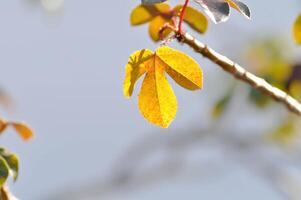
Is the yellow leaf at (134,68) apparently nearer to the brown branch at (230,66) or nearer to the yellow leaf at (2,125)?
the brown branch at (230,66)

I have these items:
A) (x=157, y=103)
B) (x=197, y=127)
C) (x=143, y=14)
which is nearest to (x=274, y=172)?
(x=197, y=127)

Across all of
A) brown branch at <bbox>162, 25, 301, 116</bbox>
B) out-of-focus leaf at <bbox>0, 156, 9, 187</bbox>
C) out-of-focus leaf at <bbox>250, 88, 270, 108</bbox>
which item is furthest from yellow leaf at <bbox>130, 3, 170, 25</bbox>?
out-of-focus leaf at <bbox>250, 88, 270, 108</bbox>

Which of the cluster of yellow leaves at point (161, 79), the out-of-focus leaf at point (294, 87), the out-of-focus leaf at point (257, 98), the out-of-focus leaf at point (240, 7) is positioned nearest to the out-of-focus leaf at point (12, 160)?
the cluster of yellow leaves at point (161, 79)

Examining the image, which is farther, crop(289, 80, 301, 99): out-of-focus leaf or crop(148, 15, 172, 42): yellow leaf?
crop(289, 80, 301, 99): out-of-focus leaf

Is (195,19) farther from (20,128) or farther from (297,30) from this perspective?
(20,128)

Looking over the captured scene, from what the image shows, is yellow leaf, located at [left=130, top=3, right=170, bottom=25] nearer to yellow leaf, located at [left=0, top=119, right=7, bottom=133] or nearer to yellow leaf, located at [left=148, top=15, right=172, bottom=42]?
yellow leaf, located at [left=148, top=15, right=172, bottom=42]

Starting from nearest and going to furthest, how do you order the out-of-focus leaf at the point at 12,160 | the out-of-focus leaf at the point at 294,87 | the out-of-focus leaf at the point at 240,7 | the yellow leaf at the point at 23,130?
the out-of-focus leaf at the point at 240,7 < the out-of-focus leaf at the point at 12,160 < the yellow leaf at the point at 23,130 < the out-of-focus leaf at the point at 294,87

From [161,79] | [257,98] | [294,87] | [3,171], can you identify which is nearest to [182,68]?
[161,79]

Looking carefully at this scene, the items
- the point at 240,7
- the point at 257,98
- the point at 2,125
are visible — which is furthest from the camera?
the point at 257,98
